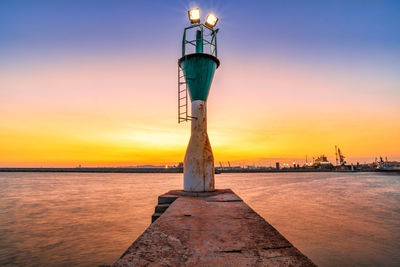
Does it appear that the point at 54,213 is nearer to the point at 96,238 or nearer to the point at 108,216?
the point at 108,216

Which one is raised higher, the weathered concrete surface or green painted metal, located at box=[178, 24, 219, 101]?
green painted metal, located at box=[178, 24, 219, 101]

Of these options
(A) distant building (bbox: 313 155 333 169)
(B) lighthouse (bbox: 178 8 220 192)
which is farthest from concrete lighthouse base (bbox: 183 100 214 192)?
(A) distant building (bbox: 313 155 333 169)

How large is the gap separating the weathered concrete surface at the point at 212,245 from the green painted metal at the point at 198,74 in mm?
5158

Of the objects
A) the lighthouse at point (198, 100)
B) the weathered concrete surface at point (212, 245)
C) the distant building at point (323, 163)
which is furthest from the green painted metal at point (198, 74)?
the distant building at point (323, 163)

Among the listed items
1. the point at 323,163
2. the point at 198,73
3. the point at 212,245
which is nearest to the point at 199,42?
the point at 198,73

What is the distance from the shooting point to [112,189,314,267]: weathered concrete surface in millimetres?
1938

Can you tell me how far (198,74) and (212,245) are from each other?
635cm

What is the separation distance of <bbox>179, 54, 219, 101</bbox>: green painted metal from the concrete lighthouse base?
796 millimetres

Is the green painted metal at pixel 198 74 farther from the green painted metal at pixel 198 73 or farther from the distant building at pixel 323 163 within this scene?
the distant building at pixel 323 163

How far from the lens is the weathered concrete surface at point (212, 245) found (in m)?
1.94

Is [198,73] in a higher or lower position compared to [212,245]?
higher

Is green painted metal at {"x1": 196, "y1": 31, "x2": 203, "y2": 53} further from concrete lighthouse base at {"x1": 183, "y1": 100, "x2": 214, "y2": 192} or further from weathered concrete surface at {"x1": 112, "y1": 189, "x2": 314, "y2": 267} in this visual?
weathered concrete surface at {"x1": 112, "y1": 189, "x2": 314, "y2": 267}

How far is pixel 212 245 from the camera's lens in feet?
7.70

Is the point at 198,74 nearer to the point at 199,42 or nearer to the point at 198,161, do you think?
the point at 199,42
